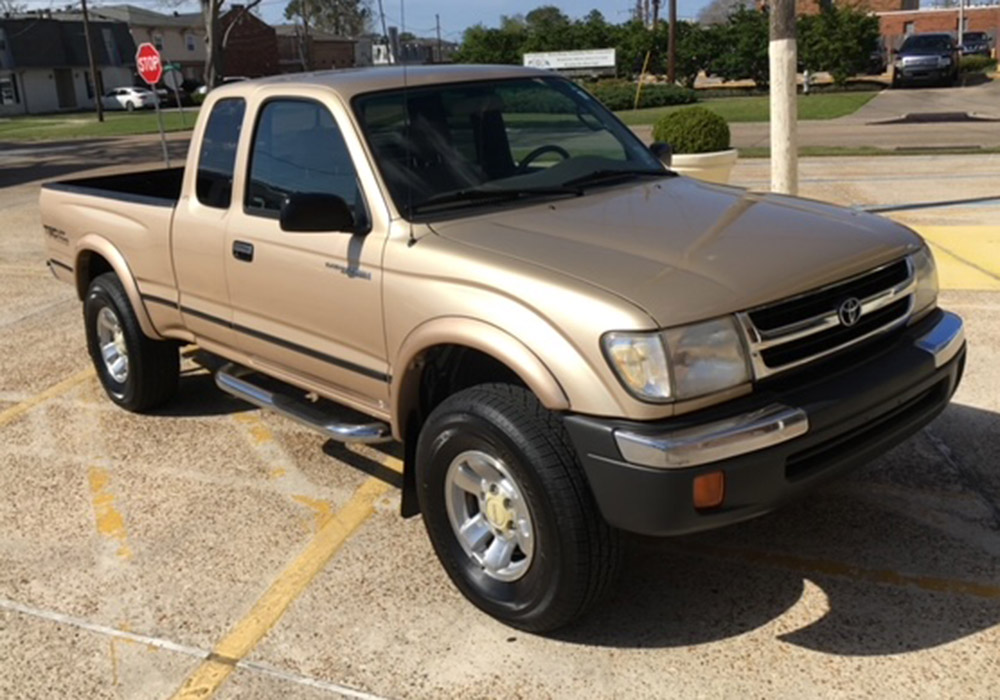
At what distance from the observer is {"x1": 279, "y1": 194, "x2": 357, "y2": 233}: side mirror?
3850 millimetres

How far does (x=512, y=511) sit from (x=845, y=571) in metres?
1.33

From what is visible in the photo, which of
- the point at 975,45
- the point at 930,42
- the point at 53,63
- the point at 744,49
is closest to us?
the point at 930,42

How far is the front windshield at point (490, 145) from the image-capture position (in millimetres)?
4121

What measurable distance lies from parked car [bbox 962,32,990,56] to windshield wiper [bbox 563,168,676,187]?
4984 cm

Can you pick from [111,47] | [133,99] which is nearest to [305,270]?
[133,99]

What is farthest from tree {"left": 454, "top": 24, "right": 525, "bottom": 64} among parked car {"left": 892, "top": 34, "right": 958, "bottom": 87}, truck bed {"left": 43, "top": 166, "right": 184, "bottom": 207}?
truck bed {"left": 43, "top": 166, "right": 184, "bottom": 207}

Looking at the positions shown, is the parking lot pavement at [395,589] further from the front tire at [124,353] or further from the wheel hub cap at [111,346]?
the wheel hub cap at [111,346]

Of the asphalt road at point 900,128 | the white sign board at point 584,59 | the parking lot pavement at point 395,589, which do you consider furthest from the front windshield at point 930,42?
the parking lot pavement at point 395,589

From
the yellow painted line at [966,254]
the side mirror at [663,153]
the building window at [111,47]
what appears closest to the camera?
the side mirror at [663,153]

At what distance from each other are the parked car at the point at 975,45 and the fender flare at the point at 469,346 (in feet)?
168

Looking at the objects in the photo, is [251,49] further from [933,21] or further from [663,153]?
[663,153]

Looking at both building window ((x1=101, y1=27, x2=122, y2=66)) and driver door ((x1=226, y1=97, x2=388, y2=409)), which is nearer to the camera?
driver door ((x1=226, y1=97, x2=388, y2=409))

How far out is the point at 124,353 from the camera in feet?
19.2

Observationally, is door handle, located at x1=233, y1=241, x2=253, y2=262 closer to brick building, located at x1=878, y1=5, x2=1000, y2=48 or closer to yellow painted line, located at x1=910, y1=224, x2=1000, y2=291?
yellow painted line, located at x1=910, y1=224, x2=1000, y2=291
